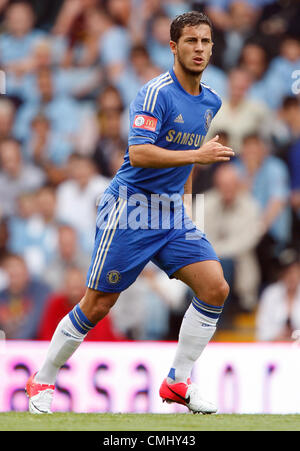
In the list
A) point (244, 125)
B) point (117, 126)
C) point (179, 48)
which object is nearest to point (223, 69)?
point (244, 125)

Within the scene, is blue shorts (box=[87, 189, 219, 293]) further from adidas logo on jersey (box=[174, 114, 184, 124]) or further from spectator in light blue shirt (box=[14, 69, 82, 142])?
spectator in light blue shirt (box=[14, 69, 82, 142])

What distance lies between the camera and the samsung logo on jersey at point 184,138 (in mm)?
5457

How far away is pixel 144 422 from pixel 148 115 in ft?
5.99

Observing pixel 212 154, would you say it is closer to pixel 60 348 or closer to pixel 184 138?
pixel 184 138

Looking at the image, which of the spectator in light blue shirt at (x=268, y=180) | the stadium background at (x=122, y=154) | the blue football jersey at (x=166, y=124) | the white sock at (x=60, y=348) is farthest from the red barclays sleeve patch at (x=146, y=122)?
the spectator in light blue shirt at (x=268, y=180)

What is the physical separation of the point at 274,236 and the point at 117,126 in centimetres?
221

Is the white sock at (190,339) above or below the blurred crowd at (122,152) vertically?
below

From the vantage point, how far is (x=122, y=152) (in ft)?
32.4

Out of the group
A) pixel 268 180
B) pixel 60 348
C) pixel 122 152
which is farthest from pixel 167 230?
pixel 122 152

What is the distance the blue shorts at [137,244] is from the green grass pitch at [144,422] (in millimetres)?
818

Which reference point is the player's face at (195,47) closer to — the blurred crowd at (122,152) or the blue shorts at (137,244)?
the blue shorts at (137,244)

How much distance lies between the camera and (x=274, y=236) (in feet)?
31.2

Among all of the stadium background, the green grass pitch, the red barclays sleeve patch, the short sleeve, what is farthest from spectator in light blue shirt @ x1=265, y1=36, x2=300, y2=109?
the green grass pitch

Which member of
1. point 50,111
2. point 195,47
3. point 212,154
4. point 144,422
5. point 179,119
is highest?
point 50,111
